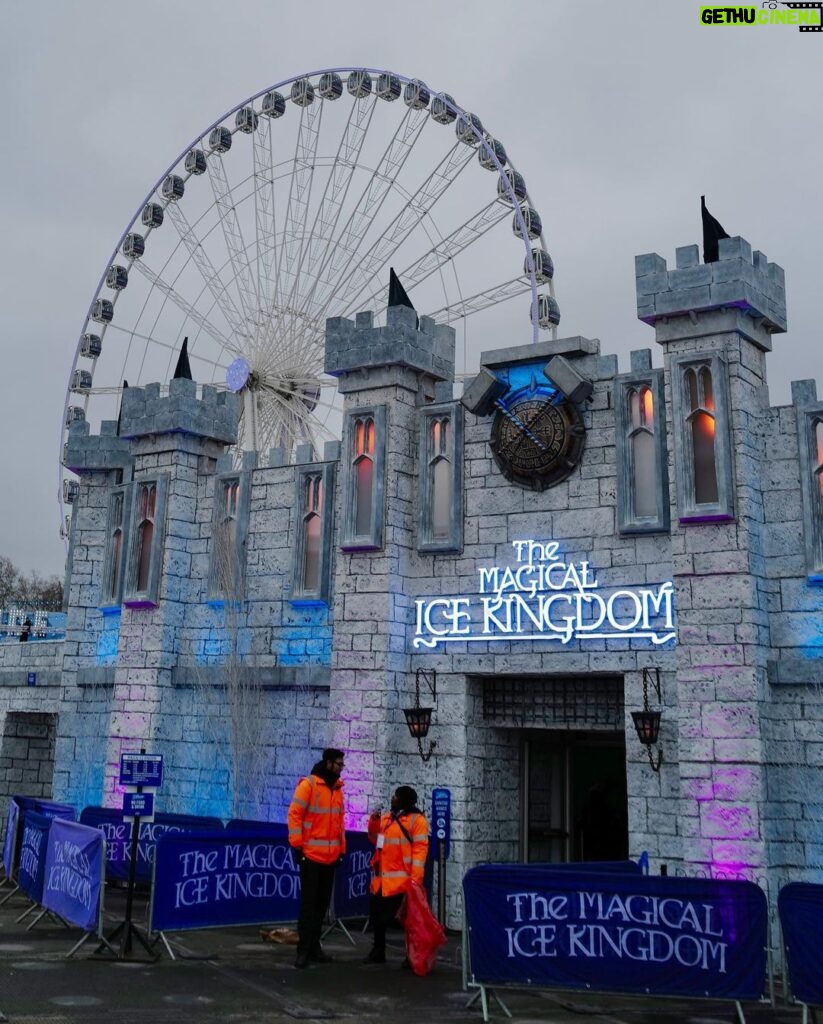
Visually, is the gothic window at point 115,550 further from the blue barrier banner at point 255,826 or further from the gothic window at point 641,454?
the gothic window at point 641,454

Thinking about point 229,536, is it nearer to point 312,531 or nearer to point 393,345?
point 312,531

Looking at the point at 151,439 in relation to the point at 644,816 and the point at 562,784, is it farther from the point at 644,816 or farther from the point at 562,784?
the point at 644,816

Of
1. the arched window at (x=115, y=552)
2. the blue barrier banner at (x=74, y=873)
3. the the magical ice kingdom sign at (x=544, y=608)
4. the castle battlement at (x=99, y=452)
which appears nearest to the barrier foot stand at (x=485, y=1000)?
the blue barrier banner at (x=74, y=873)

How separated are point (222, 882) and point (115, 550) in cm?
831

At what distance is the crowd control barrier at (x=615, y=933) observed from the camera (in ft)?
25.1

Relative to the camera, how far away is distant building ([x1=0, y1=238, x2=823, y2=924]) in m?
11.3

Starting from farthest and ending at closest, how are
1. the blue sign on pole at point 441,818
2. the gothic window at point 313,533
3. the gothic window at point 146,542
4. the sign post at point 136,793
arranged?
the gothic window at point 146,542 → the gothic window at point 313,533 → the blue sign on pole at point 441,818 → the sign post at point 136,793

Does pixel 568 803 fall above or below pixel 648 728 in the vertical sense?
below

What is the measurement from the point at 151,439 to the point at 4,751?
7.42 meters

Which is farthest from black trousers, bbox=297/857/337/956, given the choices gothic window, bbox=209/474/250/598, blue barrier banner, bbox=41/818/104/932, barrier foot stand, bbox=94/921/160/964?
gothic window, bbox=209/474/250/598

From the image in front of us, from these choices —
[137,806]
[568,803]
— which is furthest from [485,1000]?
[568,803]

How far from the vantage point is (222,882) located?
10641mm

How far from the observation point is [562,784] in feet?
47.2

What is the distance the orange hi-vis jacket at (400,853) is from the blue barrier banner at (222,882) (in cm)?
128
